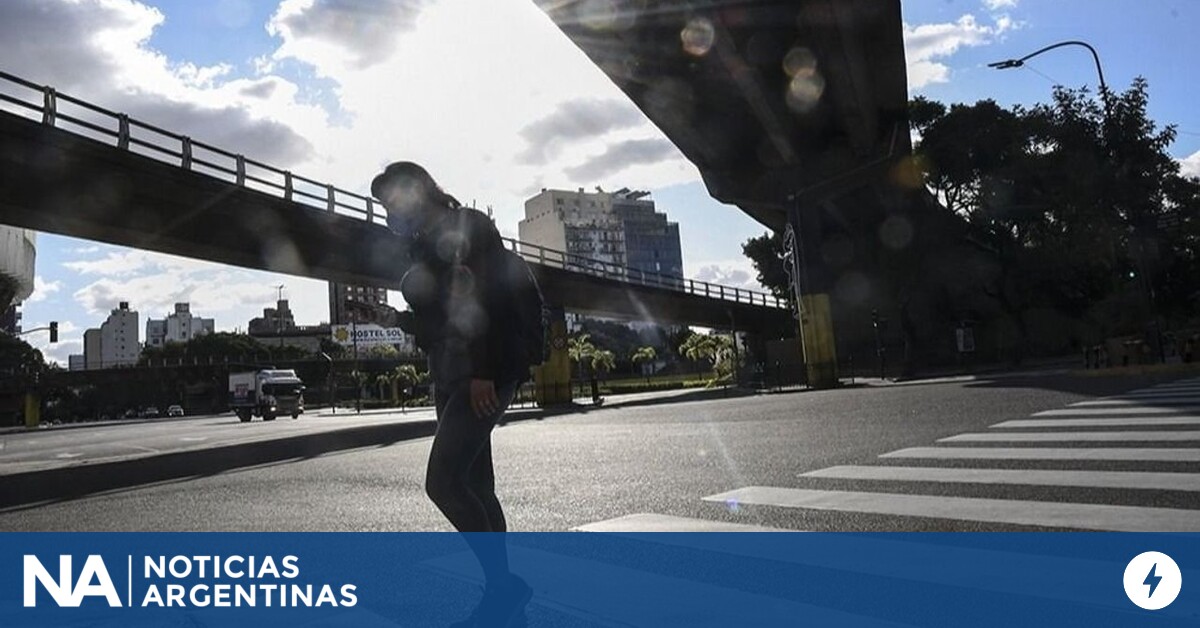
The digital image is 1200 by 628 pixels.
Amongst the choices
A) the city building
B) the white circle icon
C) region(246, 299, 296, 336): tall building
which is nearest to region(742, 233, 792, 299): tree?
the city building

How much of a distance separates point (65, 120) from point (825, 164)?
26359 mm

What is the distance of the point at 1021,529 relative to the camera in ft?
12.6

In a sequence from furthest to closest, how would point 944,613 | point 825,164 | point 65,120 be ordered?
point 825,164, point 65,120, point 944,613

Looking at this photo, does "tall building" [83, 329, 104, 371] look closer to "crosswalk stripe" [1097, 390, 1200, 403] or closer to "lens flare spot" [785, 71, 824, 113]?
"lens flare spot" [785, 71, 824, 113]

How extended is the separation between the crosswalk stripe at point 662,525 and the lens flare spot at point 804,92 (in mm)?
24903

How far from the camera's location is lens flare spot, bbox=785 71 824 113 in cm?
2720

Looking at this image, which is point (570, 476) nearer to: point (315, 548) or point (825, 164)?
point (315, 548)

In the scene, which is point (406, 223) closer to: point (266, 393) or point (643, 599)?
point (643, 599)

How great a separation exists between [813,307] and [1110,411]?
21.2 m

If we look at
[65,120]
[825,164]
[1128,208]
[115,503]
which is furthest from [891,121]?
[115,503]

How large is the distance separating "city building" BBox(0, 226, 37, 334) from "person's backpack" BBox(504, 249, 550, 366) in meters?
62.0

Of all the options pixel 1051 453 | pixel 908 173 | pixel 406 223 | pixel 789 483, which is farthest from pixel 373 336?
pixel 406 223

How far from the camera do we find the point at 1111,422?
7.89m

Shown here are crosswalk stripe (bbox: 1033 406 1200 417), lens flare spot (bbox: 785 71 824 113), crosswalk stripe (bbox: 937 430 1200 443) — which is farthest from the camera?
lens flare spot (bbox: 785 71 824 113)
